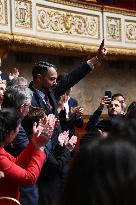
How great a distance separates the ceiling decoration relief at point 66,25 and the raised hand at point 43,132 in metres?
4.59

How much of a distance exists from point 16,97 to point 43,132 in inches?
17.5

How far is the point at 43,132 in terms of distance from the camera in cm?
239

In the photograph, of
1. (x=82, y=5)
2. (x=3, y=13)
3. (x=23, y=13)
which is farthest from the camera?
(x=82, y=5)

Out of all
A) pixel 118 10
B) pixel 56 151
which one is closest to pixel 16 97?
pixel 56 151

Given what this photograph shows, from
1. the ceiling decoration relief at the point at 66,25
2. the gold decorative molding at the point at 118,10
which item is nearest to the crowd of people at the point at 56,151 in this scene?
the ceiling decoration relief at the point at 66,25

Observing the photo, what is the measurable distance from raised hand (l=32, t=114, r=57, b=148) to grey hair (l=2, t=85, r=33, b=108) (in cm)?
29

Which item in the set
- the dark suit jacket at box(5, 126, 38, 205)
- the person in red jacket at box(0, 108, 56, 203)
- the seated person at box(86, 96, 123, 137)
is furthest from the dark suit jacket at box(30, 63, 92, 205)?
the seated person at box(86, 96, 123, 137)

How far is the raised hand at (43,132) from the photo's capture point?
91.9 inches

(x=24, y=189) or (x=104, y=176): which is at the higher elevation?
(x=104, y=176)

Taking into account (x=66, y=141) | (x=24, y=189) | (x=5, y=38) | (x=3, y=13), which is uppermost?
(x=3, y=13)

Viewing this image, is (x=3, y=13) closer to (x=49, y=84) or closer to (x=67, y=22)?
(x=67, y=22)

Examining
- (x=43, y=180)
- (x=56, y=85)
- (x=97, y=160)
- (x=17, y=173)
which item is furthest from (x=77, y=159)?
(x=56, y=85)

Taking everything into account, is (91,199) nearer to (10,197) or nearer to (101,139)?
(101,139)

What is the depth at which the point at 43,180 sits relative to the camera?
292 centimetres
